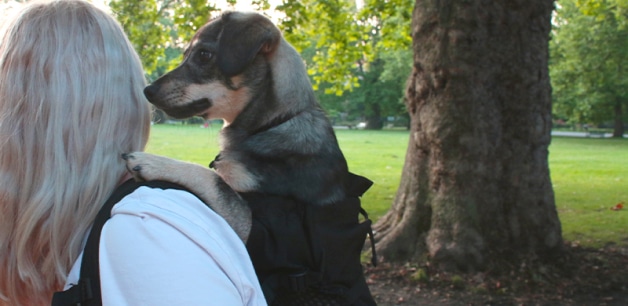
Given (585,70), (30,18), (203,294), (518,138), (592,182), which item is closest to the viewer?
(203,294)

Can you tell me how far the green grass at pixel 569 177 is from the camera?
29.8ft

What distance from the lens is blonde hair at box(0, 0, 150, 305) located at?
1654 mm

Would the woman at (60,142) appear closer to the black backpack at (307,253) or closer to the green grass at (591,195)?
the black backpack at (307,253)

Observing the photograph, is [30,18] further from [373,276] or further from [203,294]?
[373,276]

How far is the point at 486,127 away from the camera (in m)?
6.68

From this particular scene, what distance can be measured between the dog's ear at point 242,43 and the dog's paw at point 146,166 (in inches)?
27.5

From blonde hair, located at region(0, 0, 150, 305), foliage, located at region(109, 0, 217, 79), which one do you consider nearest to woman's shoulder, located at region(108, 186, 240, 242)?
blonde hair, located at region(0, 0, 150, 305)

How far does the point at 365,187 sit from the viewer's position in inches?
106

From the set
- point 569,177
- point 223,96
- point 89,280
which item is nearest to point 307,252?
point 89,280

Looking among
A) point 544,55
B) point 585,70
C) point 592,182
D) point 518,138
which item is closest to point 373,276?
point 518,138

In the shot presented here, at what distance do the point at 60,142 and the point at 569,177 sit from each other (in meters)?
17.3

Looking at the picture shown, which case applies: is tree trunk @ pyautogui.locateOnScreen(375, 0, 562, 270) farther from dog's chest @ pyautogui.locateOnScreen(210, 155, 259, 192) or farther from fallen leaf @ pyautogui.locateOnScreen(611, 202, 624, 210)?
fallen leaf @ pyautogui.locateOnScreen(611, 202, 624, 210)

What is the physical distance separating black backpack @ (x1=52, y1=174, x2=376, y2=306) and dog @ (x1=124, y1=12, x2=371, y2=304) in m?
0.08

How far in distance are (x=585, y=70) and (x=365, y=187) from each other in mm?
41511
